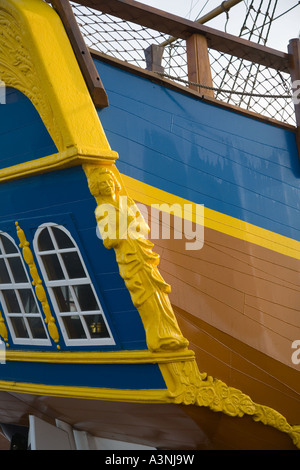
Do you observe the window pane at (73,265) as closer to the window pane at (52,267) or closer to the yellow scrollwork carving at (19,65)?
the window pane at (52,267)

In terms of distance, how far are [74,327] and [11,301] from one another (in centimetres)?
66

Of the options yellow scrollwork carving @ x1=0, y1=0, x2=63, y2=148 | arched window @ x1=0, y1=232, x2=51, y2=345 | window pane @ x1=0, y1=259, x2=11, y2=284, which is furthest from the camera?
window pane @ x1=0, y1=259, x2=11, y2=284

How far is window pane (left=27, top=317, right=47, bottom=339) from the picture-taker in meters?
3.81

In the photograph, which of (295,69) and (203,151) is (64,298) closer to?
(203,151)

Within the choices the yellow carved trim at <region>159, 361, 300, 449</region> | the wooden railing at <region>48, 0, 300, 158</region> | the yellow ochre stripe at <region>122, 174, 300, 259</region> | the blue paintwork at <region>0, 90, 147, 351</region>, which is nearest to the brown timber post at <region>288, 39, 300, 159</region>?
the wooden railing at <region>48, 0, 300, 158</region>

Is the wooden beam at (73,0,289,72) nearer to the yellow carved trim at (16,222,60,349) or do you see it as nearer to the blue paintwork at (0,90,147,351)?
the blue paintwork at (0,90,147,351)

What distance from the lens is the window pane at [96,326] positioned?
3.40 meters

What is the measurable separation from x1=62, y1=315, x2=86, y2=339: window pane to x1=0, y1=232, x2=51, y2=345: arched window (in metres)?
0.20

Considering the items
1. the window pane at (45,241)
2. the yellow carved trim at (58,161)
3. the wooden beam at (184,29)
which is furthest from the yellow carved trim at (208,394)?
the wooden beam at (184,29)

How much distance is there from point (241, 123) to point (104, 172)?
3.77 ft

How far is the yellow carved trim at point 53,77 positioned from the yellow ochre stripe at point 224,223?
29 centimetres

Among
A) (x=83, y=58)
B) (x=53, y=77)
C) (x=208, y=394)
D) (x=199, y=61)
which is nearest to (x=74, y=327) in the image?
(x=208, y=394)

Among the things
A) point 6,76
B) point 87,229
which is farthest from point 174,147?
point 6,76

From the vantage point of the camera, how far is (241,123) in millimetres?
3768
